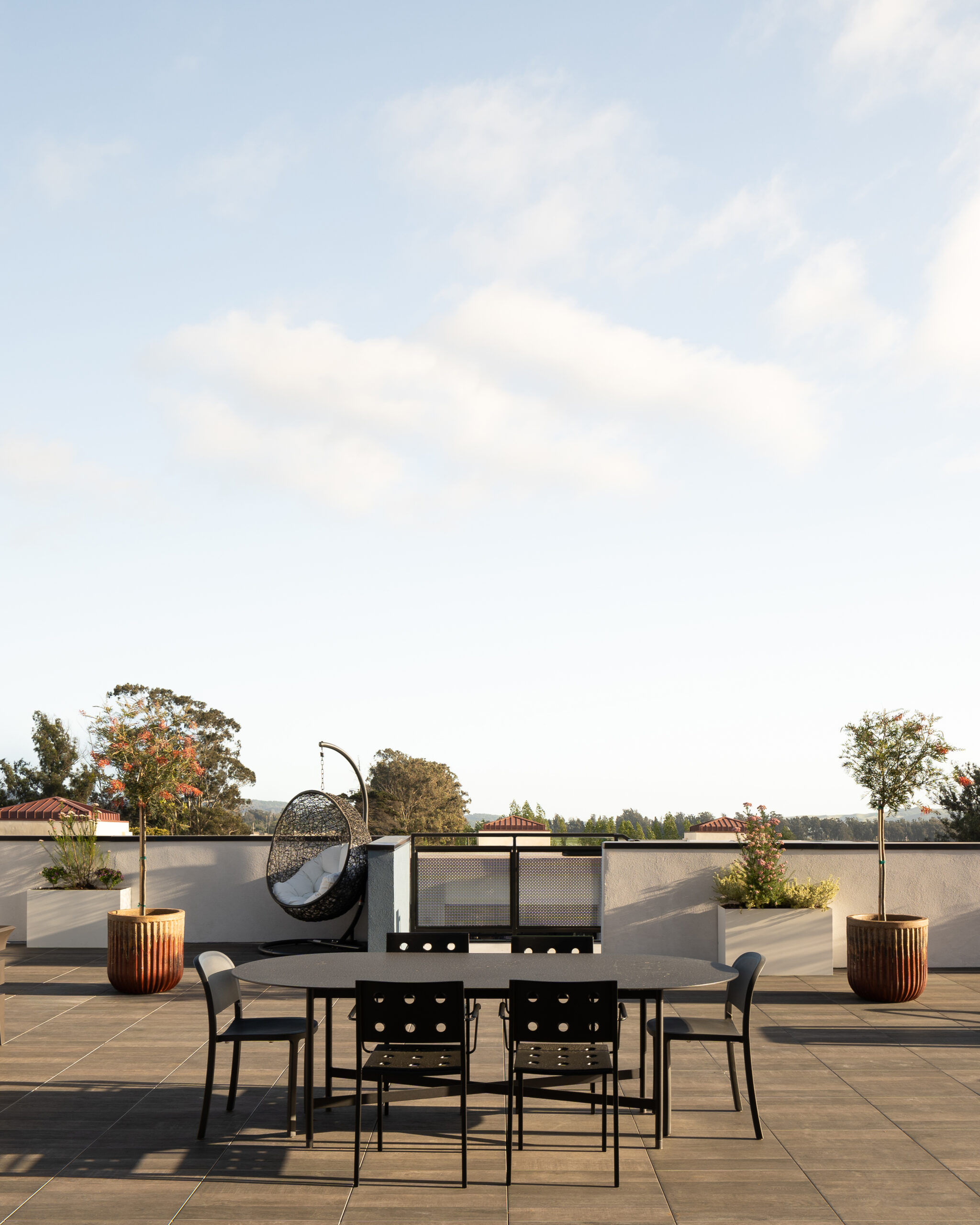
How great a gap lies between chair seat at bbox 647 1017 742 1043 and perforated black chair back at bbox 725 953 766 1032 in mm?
70

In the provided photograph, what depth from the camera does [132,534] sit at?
19.0 m

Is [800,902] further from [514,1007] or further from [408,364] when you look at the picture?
[408,364]

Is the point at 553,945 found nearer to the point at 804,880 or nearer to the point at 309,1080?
the point at 309,1080

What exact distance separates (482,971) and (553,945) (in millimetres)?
817

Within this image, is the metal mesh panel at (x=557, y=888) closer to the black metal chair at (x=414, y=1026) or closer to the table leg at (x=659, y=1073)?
the table leg at (x=659, y=1073)

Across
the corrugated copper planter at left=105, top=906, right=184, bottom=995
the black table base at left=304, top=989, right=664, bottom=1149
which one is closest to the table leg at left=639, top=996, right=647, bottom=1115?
the black table base at left=304, top=989, right=664, bottom=1149

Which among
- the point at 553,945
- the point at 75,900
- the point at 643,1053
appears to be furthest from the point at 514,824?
the point at 643,1053

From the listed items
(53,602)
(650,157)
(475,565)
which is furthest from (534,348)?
(53,602)

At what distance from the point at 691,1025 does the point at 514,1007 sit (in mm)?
1279

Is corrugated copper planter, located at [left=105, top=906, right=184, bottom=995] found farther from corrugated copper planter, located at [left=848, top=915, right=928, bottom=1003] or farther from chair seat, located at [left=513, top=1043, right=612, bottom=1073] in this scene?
corrugated copper planter, located at [left=848, top=915, right=928, bottom=1003]

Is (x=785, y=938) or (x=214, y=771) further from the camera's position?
(x=214, y=771)

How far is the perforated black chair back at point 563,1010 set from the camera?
436 centimetres

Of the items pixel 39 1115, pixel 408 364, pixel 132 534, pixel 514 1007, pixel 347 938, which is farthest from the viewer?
pixel 132 534

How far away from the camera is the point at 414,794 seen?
35.2m
